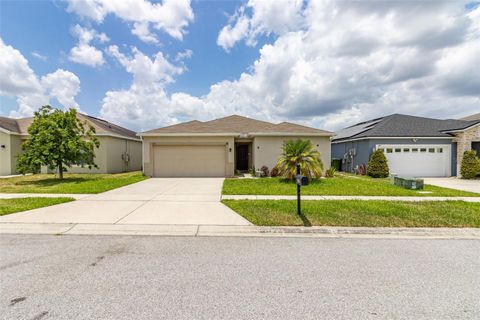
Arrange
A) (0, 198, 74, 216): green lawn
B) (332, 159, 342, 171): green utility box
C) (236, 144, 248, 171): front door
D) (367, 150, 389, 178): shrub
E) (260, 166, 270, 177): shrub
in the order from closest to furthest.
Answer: (0, 198, 74, 216): green lawn < (367, 150, 389, 178): shrub < (260, 166, 270, 177): shrub < (332, 159, 342, 171): green utility box < (236, 144, 248, 171): front door

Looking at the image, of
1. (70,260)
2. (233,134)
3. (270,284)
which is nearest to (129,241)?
(70,260)

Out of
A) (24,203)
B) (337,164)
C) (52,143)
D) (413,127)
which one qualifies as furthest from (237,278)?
(413,127)

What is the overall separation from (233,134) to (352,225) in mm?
11312

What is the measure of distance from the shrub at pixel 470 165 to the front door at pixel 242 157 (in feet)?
49.5


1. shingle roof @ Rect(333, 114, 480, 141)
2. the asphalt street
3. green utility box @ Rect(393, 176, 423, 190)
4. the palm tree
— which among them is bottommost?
the asphalt street

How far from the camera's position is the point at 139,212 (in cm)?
667

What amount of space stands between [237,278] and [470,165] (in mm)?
18707

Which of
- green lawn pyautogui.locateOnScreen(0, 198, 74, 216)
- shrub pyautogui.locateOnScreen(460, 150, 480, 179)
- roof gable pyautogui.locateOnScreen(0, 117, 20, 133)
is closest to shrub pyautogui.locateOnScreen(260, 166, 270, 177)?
green lawn pyautogui.locateOnScreen(0, 198, 74, 216)

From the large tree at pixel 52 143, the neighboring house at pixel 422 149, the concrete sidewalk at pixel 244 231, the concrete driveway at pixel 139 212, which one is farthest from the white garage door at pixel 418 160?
the large tree at pixel 52 143

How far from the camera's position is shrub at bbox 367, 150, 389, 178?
598 inches

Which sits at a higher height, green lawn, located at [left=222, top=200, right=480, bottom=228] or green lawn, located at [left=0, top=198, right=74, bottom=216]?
green lawn, located at [left=0, top=198, right=74, bottom=216]

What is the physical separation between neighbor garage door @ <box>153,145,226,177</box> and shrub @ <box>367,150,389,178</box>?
1013 cm

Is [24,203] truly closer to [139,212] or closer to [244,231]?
[139,212]

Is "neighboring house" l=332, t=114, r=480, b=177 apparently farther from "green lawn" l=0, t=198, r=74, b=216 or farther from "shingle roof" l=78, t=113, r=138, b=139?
"shingle roof" l=78, t=113, r=138, b=139
